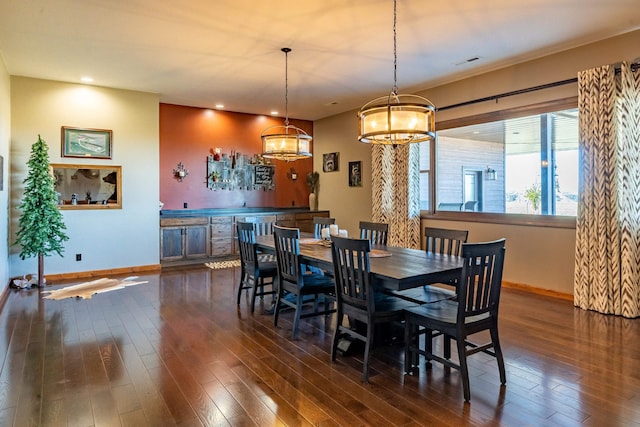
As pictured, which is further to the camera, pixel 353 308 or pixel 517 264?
pixel 517 264

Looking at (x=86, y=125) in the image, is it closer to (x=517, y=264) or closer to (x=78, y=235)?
(x=78, y=235)

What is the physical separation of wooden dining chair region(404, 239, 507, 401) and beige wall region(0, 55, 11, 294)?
5.09m

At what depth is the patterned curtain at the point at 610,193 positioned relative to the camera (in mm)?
4164

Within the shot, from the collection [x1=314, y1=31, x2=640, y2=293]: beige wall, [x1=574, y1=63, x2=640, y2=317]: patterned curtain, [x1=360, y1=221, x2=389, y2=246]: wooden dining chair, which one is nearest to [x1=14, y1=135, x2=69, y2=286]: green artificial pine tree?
[x1=360, y1=221, x2=389, y2=246]: wooden dining chair

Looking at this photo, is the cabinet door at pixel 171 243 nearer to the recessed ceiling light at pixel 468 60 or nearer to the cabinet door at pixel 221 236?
the cabinet door at pixel 221 236

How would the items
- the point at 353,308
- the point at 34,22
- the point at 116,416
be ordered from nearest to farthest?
the point at 116,416
the point at 353,308
the point at 34,22

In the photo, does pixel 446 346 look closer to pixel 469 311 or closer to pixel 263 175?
pixel 469 311

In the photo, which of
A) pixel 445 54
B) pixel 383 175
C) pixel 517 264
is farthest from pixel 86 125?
pixel 517 264

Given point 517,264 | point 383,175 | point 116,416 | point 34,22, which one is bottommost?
point 116,416

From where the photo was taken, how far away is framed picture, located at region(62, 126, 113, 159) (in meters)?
6.05

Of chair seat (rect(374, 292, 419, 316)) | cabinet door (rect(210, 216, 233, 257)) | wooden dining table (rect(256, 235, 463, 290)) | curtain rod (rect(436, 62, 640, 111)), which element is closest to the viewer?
wooden dining table (rect(256, 235, 463, 290))

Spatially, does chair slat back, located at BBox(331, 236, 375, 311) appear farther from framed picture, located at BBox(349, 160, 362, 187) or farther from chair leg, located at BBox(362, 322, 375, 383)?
framed picture, located at BBox(349, 160, 362, 187)

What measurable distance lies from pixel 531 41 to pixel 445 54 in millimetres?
949

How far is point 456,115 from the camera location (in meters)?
6.09
